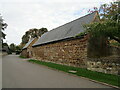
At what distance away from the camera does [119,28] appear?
7.67 metres

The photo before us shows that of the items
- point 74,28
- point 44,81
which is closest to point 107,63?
point 44,81

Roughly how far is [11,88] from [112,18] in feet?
24.4

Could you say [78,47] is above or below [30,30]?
below

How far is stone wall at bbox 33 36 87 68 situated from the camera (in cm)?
1304

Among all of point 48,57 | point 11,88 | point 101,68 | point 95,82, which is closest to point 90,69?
point 101,68

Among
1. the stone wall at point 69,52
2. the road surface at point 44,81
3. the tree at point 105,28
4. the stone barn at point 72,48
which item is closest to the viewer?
the road surface at point 44,81

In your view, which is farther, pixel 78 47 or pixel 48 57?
pixel 48 57

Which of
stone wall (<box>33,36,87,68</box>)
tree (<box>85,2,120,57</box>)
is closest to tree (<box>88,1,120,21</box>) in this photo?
tree (<box>85,2,120,57</box>)

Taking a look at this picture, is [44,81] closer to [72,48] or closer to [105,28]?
[105,28]

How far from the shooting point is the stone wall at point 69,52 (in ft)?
42.8

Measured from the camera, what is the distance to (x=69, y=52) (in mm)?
15320

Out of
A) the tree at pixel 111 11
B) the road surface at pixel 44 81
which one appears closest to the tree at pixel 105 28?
the tree at pixel 111 11

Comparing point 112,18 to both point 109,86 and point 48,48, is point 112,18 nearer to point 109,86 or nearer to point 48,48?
point 109,86

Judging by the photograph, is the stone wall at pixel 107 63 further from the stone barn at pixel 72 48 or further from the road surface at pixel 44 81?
the road surface at pixel 44 81
